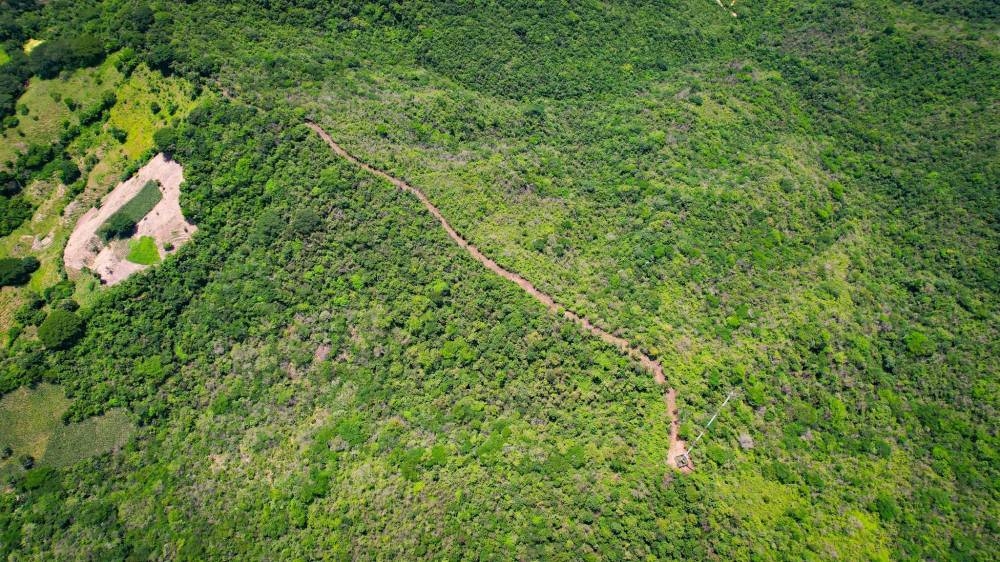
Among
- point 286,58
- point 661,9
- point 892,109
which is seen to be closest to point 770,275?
point 892,109

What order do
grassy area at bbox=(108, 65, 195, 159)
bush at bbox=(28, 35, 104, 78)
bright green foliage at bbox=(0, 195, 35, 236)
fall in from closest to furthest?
bright green foliage at bbox=(0, 195, 35, 236), grassy area at bbox=(108, 65, 195, 159), bush at bbox=(28, 35, 104, 78)

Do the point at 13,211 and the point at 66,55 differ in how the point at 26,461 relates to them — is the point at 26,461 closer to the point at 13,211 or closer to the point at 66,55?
the point at 13,211

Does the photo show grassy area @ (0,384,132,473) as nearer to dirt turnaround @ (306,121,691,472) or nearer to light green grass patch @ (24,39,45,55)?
dirt turnaround @ (306,121,691,472)

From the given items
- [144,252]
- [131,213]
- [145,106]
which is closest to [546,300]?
[144,252]

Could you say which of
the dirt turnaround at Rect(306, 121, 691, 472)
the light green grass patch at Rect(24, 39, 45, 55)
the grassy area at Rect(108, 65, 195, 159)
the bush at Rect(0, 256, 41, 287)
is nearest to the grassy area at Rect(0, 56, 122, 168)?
the grassy area at Rect(108, 65, 195, 159)

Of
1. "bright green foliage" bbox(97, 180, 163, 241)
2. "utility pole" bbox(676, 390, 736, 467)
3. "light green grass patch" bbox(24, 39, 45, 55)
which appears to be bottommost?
"utility pole" bbox(676, 390, 736, 467)

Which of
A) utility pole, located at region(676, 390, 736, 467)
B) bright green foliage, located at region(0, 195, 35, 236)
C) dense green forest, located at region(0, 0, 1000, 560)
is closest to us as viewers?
dense green forest, located at region(0, 0, 1000, 560)

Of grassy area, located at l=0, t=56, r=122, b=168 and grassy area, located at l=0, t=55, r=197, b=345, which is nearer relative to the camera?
grassy area, located at l=0, t=55, r=197, b=345
